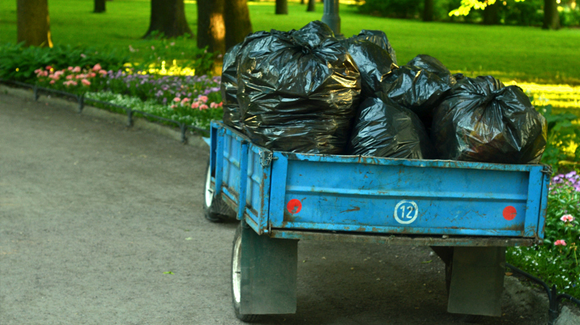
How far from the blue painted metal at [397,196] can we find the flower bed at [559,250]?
1.09 m

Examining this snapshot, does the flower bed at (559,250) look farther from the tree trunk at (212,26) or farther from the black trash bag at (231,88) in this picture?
the tree trunk at (212,26)

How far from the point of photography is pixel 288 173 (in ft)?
12.2

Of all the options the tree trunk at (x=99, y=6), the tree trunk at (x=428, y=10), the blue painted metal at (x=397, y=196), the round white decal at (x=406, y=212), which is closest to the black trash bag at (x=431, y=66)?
the blue painted metal at (x=397, y=196)

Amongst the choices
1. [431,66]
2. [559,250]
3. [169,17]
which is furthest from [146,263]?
[169,17]

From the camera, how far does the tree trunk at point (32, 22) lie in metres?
15.5

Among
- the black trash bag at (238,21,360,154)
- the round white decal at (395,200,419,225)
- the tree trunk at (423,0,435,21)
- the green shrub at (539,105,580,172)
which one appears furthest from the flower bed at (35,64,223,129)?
the tree trunk at (423,0,435,21)

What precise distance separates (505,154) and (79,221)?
165 inches

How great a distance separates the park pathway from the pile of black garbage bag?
127cm

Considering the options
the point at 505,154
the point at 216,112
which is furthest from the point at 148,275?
the point at 216,112

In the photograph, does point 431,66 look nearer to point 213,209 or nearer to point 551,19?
point 213,209

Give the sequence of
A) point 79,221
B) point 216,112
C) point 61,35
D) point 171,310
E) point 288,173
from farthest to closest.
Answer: point 61,35
point 216,112
point 79,221
point 171,310
point 288,173

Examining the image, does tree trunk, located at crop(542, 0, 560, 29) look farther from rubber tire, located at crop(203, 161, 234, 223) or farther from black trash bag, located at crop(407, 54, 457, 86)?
black trash bag, located at crop(407, 54, 457, 86)

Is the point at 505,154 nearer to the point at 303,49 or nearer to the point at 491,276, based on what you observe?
the point at 491,276

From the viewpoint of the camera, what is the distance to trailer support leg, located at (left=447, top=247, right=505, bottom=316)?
4.19 m
